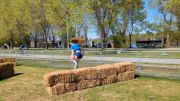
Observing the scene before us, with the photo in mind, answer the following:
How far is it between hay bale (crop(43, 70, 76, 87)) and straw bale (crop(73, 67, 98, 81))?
204mm

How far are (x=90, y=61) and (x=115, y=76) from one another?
23.9 feet

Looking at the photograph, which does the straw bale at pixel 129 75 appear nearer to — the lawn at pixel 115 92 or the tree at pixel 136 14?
the lawn at pixel 115 92

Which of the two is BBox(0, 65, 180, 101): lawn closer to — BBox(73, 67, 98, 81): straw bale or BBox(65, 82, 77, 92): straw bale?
BBox(65, 82, 77, 92): straw bale

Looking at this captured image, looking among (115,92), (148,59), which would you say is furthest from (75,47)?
(148,59)

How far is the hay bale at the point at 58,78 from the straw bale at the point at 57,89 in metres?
0.12

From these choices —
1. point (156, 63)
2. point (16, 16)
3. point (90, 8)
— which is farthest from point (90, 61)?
point (16, 16)

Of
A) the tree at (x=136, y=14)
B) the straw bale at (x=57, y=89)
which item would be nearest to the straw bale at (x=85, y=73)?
the straw bale at (x=57, y=89)

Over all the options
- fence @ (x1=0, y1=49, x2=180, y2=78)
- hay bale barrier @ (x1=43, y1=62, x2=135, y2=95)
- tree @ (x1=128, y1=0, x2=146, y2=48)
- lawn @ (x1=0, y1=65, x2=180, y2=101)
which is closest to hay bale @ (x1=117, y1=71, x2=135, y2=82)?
hay bale barrier @ (x1=43, y1=62, x2=135, y2=95)

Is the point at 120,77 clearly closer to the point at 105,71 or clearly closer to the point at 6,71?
the point at 105,71

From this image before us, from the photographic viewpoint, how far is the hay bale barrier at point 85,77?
399 inches

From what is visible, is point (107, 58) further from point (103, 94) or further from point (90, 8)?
point (90, 8)

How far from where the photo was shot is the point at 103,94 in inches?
386

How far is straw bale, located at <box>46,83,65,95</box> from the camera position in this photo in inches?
394

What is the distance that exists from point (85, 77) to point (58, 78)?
3.61 ft
